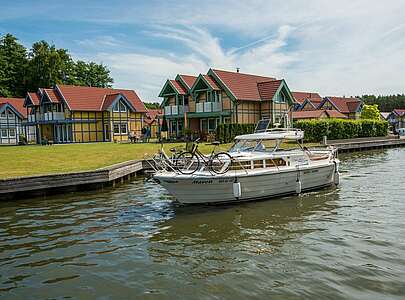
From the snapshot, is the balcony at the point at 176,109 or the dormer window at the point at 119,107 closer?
the balcony at the point at 176,109

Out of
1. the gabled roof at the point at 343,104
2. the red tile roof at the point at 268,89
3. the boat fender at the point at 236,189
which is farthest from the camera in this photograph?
the gabled roof at the point at 343,104

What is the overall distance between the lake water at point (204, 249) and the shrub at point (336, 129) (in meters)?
23.9

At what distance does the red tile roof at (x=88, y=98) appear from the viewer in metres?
48.6

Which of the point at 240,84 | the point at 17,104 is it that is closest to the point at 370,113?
the point at 240,84

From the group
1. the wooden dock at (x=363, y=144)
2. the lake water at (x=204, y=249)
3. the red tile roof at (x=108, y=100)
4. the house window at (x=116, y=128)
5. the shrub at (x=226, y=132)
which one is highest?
the red tile roof at (x=108, y=100)

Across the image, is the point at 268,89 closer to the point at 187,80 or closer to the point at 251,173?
the point at 187,80

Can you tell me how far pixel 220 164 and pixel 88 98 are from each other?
1587 inches

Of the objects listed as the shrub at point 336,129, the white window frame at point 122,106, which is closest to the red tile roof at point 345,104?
the shrub at point 336,129

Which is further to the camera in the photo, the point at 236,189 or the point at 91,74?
the point at 91,74

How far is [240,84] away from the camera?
43.5m

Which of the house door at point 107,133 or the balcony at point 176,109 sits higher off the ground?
the balcony at point 176,109

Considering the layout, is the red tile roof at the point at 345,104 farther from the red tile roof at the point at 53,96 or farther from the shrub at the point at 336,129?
the red tile roof at the point at 53,96

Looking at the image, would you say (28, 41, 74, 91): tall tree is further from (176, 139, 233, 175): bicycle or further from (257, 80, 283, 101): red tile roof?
(176, 139, 233, 175): bicycle

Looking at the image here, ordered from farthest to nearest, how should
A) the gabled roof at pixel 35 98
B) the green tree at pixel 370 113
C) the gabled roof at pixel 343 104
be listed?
the gabled roof at pixel 343 104
the green tree at pixel 370 113
the gabled roof at pixel 35 98
